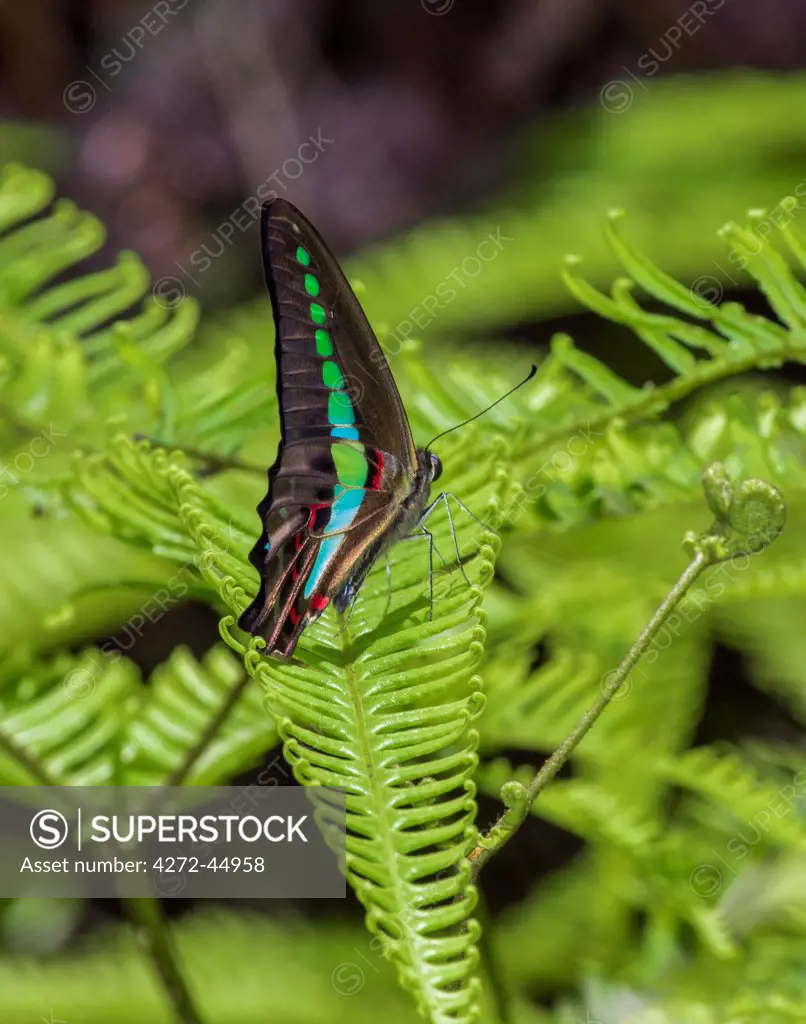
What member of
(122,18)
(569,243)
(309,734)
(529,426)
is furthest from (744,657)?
(122,18)

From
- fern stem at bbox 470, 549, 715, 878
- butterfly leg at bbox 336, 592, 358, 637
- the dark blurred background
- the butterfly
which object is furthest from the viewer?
the dark blurred background

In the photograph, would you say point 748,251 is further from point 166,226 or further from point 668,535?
point 166,226

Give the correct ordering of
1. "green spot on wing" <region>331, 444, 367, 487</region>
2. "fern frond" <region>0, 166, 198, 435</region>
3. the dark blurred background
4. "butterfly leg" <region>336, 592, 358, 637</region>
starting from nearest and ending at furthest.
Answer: "butterfly leg" <region>336, 592, 358, 637</region> < "green spot on wing" <region>331, 444, 367, 487</region> < "fern frond" <region>0, 166, 198, 435</region> < the dark blurred background

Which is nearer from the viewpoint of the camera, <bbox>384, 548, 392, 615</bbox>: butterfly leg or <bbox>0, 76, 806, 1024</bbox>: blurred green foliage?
<bbox>0, 76, 806, 1024</bbox>: blurred green foliage

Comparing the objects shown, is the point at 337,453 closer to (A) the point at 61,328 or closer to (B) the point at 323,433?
(B) the point at 323,433

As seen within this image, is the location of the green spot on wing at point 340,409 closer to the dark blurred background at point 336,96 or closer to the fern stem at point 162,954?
the fern stem at point 162,954

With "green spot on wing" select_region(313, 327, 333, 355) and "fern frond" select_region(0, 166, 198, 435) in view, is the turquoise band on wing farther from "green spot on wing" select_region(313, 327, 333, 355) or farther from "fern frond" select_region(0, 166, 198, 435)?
"fern frond" select_region(0, 166, 198, 435)

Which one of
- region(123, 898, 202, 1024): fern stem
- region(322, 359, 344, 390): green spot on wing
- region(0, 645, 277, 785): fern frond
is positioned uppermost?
region(322, 359, 344, 390): green spot on wing

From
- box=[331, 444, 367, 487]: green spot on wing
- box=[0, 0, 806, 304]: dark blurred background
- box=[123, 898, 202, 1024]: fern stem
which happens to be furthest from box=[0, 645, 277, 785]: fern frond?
box=[0, 0, 806, 304]: dark blurred background

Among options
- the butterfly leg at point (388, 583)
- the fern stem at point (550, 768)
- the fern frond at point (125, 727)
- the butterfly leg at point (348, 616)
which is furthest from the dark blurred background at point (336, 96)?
the fern stem at point (550, 768)
